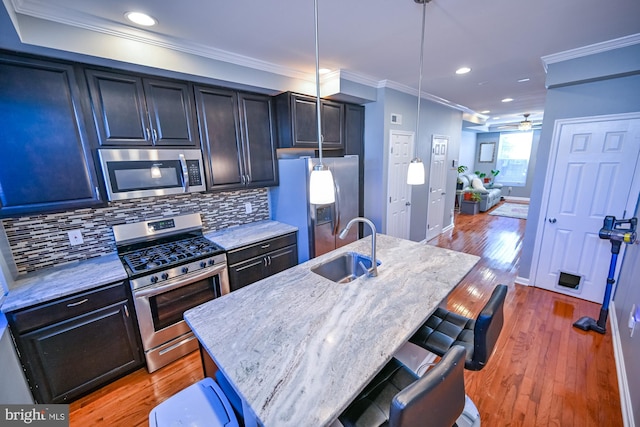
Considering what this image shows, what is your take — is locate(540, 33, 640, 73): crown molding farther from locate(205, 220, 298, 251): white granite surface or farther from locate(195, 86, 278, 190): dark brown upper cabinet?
locate(205, 220, 298, 251): white granite surface

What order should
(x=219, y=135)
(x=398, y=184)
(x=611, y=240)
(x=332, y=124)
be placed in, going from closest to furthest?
(x=611, y=240), (x=219, y=135), (x=332, y=124), (x=398, y=184)

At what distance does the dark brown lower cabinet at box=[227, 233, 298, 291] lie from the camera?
7.76ft

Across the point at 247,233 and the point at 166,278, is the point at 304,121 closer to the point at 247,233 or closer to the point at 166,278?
the point at 247,233

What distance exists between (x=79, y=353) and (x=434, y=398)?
222 cm

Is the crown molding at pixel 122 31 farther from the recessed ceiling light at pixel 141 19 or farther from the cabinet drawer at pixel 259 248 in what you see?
the cabinet drawer at pixel 259 248

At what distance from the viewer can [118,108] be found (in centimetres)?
186

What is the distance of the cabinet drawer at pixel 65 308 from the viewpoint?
1.49m

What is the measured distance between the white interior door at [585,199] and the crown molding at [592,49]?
65 cm

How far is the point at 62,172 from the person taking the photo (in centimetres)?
173

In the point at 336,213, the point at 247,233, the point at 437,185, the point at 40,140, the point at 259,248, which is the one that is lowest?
the point at 259,248

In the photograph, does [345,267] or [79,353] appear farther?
[345,267]

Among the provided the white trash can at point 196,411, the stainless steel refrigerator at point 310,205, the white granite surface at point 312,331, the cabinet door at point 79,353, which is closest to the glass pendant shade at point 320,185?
the white granite surface at point 312,331

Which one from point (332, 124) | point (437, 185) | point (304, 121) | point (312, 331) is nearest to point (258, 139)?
point (304, 121)

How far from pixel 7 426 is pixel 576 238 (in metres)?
4.73
